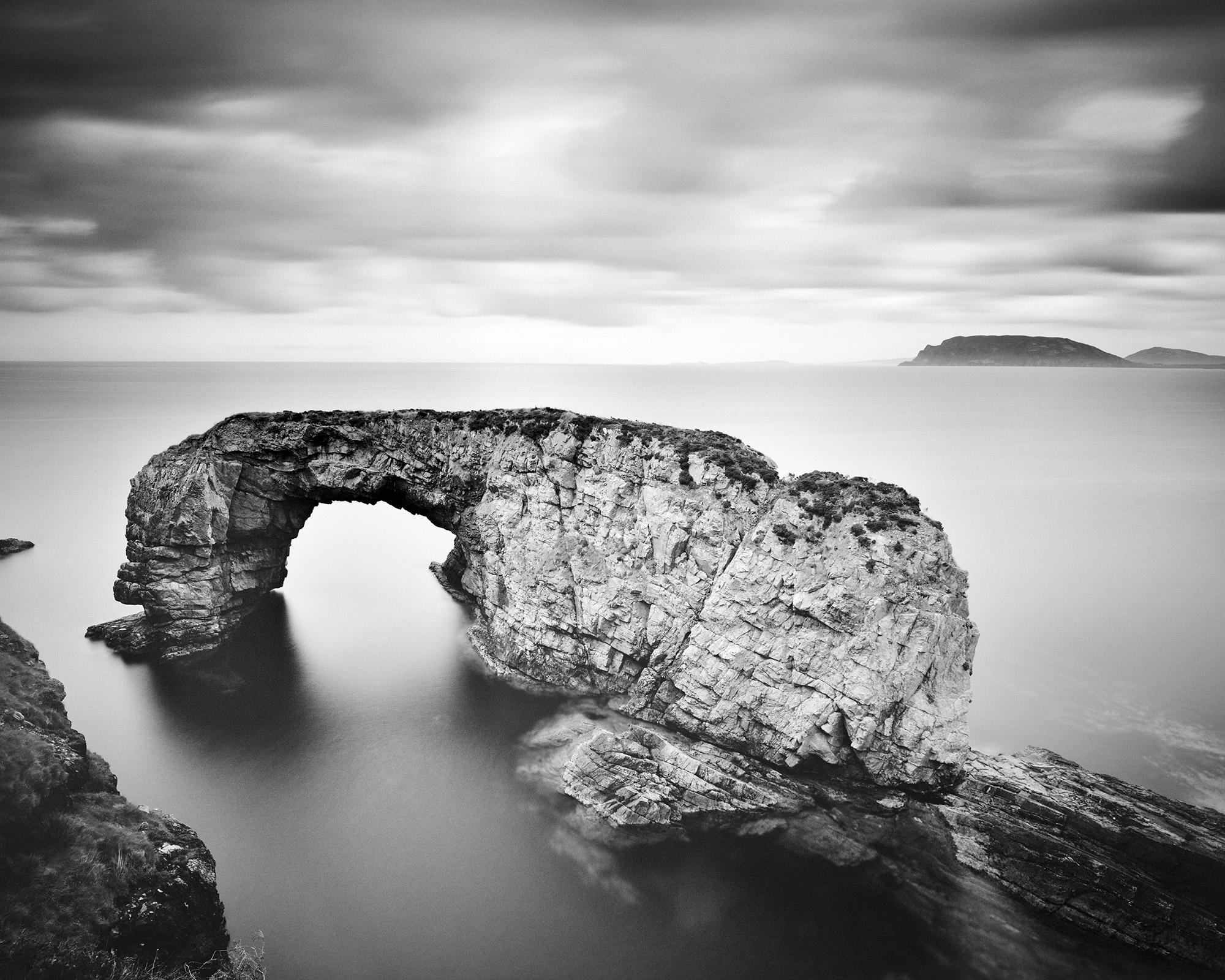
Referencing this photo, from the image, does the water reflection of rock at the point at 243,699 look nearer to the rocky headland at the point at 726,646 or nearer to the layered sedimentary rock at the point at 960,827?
the rocky headland at the point at 726,646

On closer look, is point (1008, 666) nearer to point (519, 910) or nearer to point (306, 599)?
point (519, 910)

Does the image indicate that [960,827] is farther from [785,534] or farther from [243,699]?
[243,699]

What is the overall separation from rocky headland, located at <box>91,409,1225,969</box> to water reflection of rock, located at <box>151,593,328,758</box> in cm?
267

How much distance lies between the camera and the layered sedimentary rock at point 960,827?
2453 cm

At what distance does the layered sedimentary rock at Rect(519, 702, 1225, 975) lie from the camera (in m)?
24.5

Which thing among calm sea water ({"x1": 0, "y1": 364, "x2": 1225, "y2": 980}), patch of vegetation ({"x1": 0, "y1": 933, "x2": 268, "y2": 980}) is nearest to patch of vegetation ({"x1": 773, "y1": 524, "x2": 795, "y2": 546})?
calm sea water ({"x1": 0, "y1": 364, "x2": 1225, "y2": 980})

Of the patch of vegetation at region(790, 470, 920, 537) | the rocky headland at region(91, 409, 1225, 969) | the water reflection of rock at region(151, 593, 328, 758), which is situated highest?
the patch of vegetation at region(790, 470, 920, 537)

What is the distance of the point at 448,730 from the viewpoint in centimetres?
3475

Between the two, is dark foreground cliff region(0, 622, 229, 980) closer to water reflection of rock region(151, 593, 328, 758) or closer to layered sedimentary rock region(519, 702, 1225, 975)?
water reflection of rock region(151, 593, 328, 758)

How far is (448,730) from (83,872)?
54.4 ft

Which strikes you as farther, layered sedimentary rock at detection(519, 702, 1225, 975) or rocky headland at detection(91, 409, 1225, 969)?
rocky headland at detection(91, 409, 1225, 969)

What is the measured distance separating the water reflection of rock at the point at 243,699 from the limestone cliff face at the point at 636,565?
69.3 inches

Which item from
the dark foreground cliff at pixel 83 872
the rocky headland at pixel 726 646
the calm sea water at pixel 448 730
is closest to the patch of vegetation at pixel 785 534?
the rocky headland at pixel 726 646

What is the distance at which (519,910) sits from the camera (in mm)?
24750
